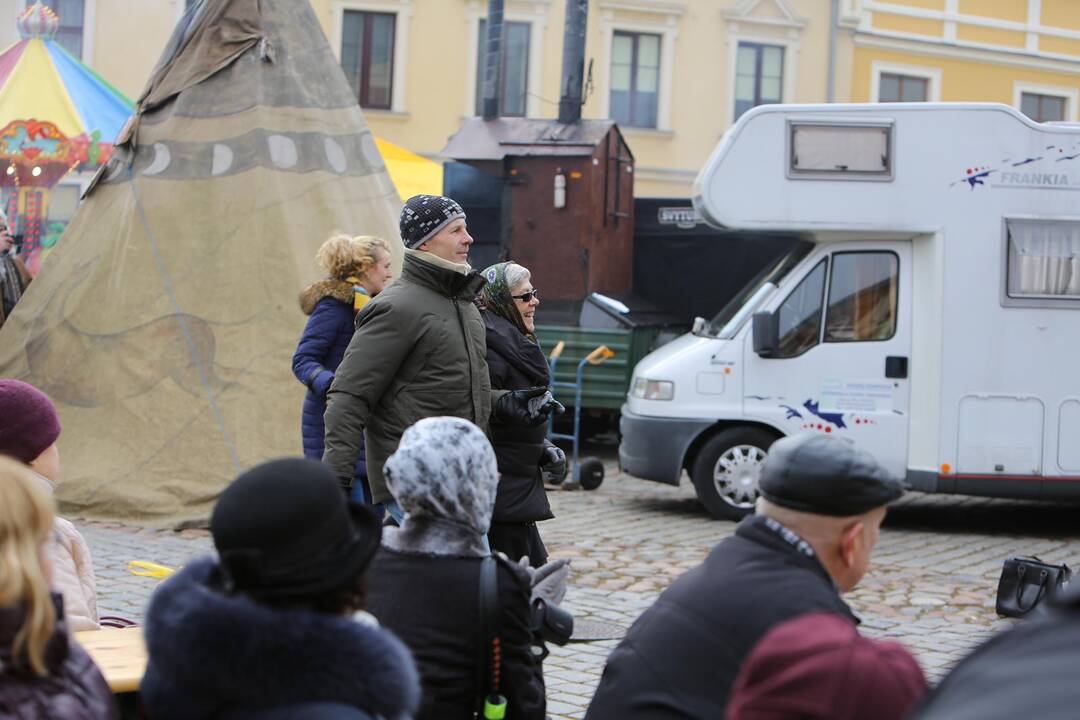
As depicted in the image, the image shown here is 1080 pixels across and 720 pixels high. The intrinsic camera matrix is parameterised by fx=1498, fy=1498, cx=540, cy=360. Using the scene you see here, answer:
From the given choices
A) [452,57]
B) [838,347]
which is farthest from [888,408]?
[452,57]

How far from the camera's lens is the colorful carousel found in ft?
56.3

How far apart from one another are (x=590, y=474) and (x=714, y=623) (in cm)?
961

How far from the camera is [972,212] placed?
1043cm

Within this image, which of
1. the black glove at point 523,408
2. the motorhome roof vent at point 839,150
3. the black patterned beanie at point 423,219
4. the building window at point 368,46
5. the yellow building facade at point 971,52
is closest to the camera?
the black patterned beanie at point 423,219

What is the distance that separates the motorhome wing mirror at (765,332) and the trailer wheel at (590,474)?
87.4 inches

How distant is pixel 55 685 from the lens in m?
2.44

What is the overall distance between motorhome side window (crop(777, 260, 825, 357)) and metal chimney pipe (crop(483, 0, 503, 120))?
8024mm

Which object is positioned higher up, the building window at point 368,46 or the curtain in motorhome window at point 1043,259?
the building window at point 368,46

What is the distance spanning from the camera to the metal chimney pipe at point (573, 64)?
16.5m

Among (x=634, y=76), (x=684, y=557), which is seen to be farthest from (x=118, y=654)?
(x=634, y=76)

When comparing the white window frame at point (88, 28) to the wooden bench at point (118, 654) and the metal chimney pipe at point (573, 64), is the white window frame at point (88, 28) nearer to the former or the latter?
the metal chimney pipe at point (573, 64)

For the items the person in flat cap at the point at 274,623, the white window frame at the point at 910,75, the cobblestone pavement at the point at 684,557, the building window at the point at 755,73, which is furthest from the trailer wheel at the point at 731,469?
the white window frame at the point at 910,75

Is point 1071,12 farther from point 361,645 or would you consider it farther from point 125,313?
point 361,645

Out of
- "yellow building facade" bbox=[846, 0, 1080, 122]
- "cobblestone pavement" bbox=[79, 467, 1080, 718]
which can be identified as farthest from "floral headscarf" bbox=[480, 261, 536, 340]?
"yellow building facade" bbox=[846, 0, 1080, 122]
